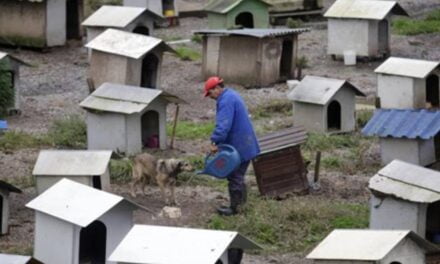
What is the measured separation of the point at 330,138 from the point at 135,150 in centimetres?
265

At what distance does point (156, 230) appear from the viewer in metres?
13.3

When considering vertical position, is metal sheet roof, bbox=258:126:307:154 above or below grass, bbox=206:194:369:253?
above

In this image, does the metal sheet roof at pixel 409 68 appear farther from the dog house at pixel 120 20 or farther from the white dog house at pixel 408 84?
the dog house at pixel 120 20

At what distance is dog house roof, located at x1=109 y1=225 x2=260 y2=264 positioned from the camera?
506 inches

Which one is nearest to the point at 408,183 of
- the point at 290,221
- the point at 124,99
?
the point at 290,221

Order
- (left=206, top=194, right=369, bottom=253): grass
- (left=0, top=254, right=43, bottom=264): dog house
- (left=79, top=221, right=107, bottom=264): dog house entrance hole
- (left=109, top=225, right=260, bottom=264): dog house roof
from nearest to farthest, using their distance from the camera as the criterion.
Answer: (left=109, top=225, right=260, bottom=264): dog house roof < (left=0, top=254, right=43, bottom=264): dog house < (left=79, top=221, right=107, bottom=264): dog house entrance hole < (left=206, top=194, right=369, bottom=253): grass

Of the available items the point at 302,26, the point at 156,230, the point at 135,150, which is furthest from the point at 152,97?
the point at 302,26

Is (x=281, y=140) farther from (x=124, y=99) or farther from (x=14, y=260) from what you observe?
(x=14, y=260)

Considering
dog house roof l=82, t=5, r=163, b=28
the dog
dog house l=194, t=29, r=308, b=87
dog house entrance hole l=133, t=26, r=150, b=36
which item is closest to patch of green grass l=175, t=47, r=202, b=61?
dog house entrance hole l=133, t=26, r=150, b=36

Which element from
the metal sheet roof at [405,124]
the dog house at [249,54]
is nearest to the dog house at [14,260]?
the metal sheet roof at [405,124]

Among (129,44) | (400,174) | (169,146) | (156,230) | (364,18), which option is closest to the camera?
(156,230)

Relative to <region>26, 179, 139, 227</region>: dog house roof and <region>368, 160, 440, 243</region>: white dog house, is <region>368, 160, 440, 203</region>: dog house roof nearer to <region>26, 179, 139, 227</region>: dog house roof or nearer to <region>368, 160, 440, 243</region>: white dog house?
<region>368, 160, 440, 243</region>: white dog house

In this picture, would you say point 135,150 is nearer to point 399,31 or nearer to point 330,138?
point 330,138

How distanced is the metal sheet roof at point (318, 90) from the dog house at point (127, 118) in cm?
210
